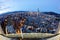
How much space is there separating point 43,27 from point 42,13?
235mm

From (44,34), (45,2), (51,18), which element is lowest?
(44,34)

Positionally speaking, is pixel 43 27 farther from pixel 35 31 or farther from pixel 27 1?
pixel 27 1

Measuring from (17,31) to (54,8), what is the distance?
732 millimetres

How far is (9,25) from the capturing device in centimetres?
402

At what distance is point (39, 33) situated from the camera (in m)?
3.97

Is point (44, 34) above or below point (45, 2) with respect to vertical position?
below

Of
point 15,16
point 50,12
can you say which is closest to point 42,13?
point 50,12

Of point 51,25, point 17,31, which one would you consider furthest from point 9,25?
point 51,25

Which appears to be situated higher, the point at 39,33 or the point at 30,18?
the point at 30,18

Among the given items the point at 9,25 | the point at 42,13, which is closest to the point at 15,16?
the point at 9,25

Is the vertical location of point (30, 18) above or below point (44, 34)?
above

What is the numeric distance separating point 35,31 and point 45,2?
1.69ft

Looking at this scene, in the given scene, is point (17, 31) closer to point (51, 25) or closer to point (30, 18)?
point (30, 18)

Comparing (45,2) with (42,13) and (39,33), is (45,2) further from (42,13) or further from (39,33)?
(39,33)
